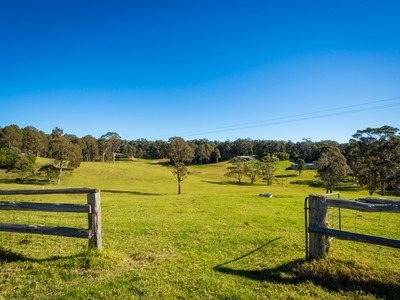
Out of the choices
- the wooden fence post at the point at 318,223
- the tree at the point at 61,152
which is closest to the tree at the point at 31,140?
the tree at the point at 61,152

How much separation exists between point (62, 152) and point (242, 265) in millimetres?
62789

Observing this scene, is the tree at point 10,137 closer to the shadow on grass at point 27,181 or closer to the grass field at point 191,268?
the shadow on grass at point 27,181

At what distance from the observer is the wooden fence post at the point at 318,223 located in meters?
6.76

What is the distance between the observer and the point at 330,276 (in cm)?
608

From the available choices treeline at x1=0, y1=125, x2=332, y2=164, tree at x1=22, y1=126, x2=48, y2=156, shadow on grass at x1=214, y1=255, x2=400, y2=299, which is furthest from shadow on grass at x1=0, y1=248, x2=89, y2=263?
tree at x1=22, y1=126, x2=48, y2=156

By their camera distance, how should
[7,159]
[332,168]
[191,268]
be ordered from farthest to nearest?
[7,159] → [332,168] → [191,268]

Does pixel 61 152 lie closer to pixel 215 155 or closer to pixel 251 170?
pixel 251 170

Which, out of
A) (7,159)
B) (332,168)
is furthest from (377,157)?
(7,159)

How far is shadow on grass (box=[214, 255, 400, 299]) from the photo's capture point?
561cm

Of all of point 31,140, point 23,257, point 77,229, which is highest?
point 31,140

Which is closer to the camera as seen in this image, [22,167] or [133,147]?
[22,167]

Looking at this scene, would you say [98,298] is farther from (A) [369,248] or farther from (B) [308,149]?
(B) [308,149]

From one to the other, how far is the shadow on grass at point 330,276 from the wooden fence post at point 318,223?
0.95 feet

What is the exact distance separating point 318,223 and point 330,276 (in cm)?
128
